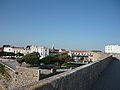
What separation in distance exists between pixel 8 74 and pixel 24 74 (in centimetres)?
672

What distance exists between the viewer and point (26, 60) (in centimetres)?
3416

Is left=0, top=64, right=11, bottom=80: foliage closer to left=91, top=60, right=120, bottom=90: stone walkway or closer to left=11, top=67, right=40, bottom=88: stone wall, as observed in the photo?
left=11, top=67, right=40, bottom=88: stone wall

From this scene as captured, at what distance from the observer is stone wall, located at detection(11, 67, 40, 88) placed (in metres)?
15.4

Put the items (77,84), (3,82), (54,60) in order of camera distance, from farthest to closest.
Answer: (54,60) < (3,82) < (77,84)

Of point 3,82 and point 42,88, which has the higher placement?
point 42,88

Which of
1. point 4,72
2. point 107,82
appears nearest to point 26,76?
point 4,72

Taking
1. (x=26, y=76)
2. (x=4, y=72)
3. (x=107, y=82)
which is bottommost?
(x=4, y=72)

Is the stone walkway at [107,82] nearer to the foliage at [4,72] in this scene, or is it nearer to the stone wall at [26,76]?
the stone wall at [26,76]

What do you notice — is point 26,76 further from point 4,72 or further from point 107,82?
point 107,82

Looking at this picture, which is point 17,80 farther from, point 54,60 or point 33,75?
point 54,60

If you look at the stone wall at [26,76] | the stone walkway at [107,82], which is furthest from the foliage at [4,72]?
the stone walkway at [107,82]

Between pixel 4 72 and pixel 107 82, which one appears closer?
pixel 107 82

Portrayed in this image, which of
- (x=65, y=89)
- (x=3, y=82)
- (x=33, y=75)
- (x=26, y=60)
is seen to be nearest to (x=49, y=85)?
(x=65, y=89)

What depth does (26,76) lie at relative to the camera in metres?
16.6
